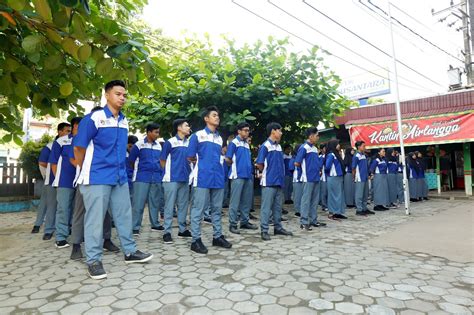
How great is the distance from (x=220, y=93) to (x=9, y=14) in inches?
243

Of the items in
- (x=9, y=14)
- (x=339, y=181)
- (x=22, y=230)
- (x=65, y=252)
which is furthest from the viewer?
(x=339, y=181)

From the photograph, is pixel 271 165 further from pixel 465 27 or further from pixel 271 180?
pixel 465 27

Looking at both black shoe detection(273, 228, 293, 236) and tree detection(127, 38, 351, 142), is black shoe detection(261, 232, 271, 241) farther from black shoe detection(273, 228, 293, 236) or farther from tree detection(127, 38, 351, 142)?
tree detection(127, 38, 351, 142)

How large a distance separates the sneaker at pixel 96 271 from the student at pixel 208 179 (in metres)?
1.37

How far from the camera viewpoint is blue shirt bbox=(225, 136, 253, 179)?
238 inches

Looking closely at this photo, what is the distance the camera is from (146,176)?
5660 millimetres

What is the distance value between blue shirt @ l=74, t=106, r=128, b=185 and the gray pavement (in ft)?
3.60

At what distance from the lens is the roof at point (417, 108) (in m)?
11.5

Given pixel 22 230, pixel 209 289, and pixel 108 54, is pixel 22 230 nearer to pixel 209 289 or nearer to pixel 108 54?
pixel 209 289

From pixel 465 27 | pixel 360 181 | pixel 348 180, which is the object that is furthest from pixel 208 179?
pixel 465 27

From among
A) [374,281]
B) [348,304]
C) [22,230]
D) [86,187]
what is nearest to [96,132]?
[86,187]

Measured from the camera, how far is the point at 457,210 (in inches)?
354

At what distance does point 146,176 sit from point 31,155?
6.19 metres

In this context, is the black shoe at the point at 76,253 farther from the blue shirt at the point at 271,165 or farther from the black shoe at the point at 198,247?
the blue shirt at the point at 271,165
